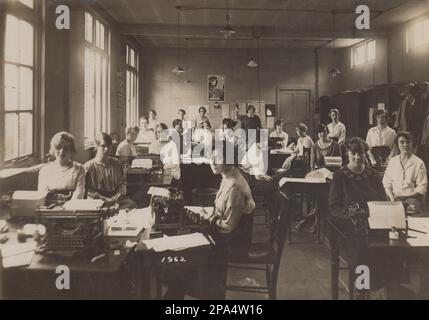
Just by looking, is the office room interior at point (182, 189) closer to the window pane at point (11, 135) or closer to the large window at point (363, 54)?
the window pane at point (11, 135)

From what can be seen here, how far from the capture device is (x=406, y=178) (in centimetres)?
310

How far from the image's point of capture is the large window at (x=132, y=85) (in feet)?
28.4

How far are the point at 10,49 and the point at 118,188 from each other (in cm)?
117

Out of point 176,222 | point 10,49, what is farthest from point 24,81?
point 176,222

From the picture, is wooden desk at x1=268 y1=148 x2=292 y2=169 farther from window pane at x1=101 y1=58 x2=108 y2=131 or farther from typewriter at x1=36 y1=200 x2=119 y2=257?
typewriter at x1=36 y1=200 x2=119 y2=257

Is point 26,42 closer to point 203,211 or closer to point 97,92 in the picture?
point 97,92

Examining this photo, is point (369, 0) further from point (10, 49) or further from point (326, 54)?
point (326, 54)

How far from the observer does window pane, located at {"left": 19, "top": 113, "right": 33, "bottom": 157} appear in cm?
324

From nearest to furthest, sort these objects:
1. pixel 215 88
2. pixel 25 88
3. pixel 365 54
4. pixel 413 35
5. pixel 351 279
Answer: pixel 351 279 → pixel 25 88 → pixel 413 35 → pixel 365 54 → pixel 215 88

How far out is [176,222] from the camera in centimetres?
265

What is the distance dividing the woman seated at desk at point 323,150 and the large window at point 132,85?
14.8ft

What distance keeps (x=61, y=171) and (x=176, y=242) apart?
998 mm

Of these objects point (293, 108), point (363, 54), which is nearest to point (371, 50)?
point (363, 54)

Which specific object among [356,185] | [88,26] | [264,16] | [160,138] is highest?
[264,16]
